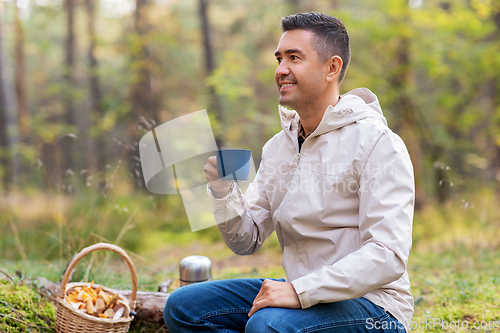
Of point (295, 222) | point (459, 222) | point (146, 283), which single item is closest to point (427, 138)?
point (459, 222)

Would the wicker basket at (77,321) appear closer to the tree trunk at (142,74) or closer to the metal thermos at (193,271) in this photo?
the metal thermos at (193,271)

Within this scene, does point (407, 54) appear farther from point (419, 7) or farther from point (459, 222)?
point (459, 222)

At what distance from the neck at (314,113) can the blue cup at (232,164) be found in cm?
34

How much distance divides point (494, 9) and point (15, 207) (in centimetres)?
793

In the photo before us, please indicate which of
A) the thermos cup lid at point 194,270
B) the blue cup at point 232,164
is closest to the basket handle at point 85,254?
the thermos cup lid at point 194,270

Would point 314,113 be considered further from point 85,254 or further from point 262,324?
point 85,254

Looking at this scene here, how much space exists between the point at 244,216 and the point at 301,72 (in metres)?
0.74

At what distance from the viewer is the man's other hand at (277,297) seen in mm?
1477

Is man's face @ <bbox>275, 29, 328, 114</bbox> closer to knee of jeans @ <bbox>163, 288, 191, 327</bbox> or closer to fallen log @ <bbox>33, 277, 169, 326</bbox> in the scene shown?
knee of jeans @ <bbox>163, 288, 191, 327</bbox>

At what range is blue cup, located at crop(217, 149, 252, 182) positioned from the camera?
174cm

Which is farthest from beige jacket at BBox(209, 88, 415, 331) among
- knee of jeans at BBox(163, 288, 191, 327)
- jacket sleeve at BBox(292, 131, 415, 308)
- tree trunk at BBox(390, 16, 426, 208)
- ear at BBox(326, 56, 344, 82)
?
tree trunk at BBox(390, 16, 426, 208)

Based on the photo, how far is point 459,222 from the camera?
6152 millimetres

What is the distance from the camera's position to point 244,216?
77.4 inches

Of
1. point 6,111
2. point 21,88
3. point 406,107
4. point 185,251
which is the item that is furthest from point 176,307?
point 21,88
